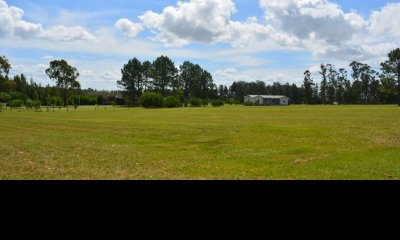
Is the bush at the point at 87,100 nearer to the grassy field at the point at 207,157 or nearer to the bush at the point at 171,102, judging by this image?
the bush at the point at 171,102

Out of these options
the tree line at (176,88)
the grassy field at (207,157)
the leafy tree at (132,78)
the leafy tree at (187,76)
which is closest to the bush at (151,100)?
the tree line at (176,88)

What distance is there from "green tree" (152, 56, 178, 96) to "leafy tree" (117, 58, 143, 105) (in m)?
4.83

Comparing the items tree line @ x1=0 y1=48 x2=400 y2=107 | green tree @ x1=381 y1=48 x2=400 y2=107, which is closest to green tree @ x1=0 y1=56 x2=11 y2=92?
tree line @ x1=0 y1=48 x2=400 y2=107

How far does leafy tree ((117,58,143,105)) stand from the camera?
5143 inches

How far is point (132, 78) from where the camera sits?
432 feet

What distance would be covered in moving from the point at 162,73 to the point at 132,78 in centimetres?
979

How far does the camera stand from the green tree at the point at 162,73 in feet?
435

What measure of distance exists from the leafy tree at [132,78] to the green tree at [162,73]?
483 centimetres

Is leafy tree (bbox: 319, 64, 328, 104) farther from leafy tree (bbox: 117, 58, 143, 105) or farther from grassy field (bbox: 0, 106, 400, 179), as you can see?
grassy field (bbox: 0, 106, 400, 179)
